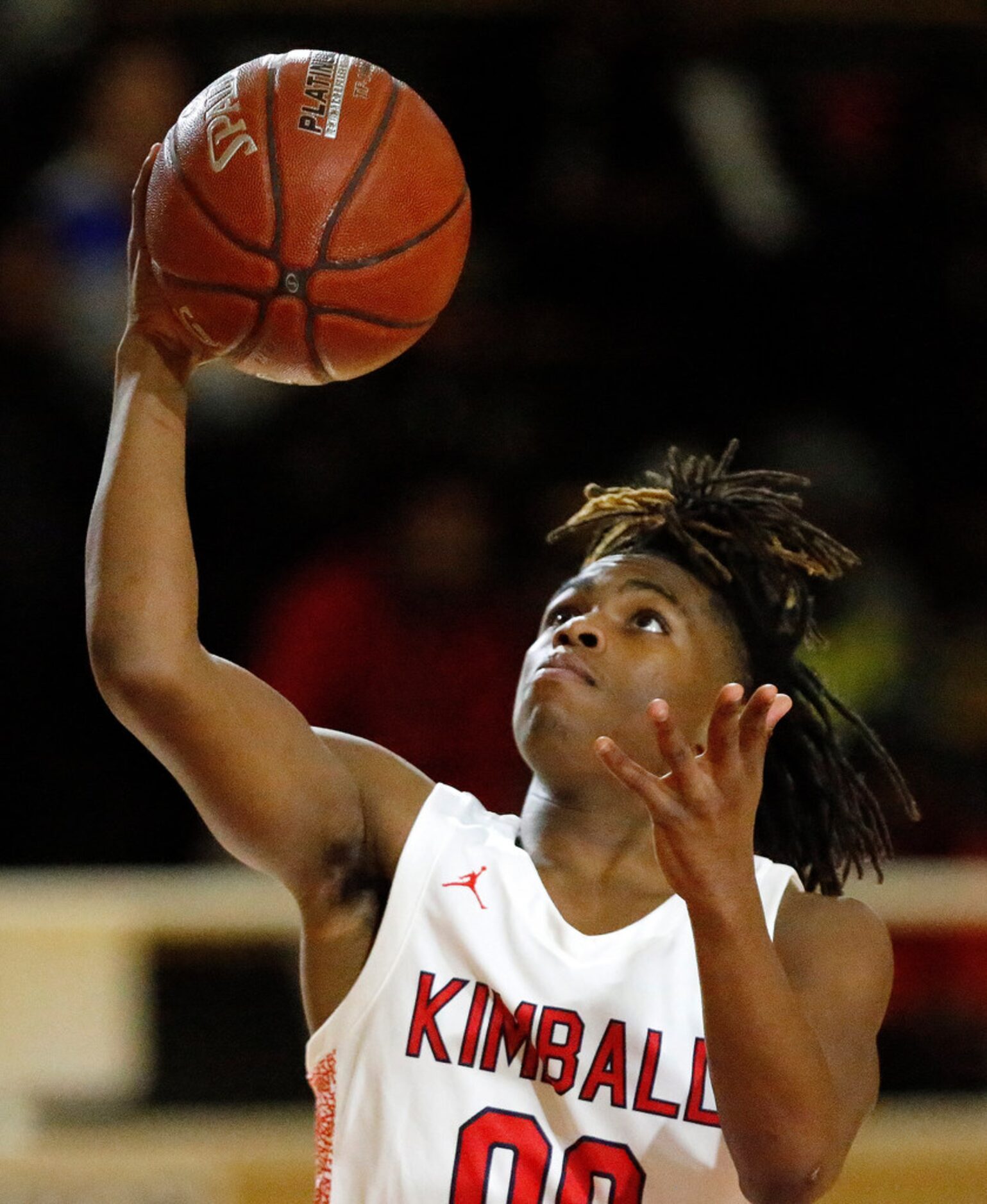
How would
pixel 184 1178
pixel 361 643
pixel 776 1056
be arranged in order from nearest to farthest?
pixel 776 1056
pixel 184 1178
pixel 361 643

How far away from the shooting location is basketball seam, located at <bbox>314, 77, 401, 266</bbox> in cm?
252

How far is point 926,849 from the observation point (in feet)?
17.5

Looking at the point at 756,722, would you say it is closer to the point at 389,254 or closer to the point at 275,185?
the point at 389,254

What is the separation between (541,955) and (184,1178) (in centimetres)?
206

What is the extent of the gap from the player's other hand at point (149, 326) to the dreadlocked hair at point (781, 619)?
0.85 meters

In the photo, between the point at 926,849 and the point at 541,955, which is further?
the point at 926,849

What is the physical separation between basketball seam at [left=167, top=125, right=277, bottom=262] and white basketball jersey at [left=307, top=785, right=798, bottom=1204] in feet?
2.99

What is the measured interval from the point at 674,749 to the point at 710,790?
0.07 metres

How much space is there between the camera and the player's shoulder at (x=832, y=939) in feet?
8.22

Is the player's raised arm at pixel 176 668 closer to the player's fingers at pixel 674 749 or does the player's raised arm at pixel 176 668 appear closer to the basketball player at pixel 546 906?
the basketball player at pixel 546 906

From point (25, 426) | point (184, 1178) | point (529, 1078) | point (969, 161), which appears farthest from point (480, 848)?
point (969, 161)

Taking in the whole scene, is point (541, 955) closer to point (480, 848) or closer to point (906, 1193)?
point (480, 848)

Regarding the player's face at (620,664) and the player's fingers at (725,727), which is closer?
the player's fingers at (725,727)

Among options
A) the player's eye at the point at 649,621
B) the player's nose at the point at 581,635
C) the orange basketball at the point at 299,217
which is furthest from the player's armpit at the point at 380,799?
the orange basketball at the point at 299,217
